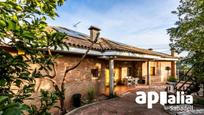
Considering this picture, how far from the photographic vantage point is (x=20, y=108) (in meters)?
1.29

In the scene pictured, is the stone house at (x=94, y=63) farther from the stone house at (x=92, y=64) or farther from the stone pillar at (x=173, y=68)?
the stone pillar at (x=173, y=68)

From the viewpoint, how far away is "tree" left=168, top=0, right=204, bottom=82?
1128cm

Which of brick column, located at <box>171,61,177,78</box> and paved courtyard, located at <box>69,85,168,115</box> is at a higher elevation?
brick column, located at <box>171,61,177,78</box>

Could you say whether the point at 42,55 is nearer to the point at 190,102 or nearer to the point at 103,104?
the point at 103,104

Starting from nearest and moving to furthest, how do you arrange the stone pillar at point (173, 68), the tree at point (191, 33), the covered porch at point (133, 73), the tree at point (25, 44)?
the tree at point (25, 44) → the tree at point (191, 33) → the covered porch at point (133, 73) → the stone pillar at point (173, 68)

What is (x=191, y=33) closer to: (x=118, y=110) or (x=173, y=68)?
(x=118, y=110)

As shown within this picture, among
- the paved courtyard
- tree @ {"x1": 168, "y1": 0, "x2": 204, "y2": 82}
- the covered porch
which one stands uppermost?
tree @ {"x1": 168, "y1": 0, "x2": 204, "y2": 82}

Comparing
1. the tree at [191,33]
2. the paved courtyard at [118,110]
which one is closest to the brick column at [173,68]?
the tree at [191,33]

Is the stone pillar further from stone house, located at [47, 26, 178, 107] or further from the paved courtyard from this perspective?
the paved courtyard

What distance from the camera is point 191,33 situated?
1175cm

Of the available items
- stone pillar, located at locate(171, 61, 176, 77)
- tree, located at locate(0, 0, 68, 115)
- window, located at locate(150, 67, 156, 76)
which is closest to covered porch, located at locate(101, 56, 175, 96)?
window, located at locate(150, 67, 156, 76)

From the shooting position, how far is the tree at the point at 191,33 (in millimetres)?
11281

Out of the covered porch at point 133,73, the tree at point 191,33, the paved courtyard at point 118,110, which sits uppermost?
the tree at point 191,33

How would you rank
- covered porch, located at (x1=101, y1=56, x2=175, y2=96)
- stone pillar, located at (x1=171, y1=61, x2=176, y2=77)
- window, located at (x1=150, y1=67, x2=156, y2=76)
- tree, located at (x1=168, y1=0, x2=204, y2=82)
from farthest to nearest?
stone pillar, located at (x1=171, y1=61, x2=176, y2=77), window, located at (x1=150, y1=67, x2=156, y2=76), covered porch, located at (x1=101, y1=56, x2=175, y2=96), tree, located at (x1=168, y1=0, x2=204, y2=82)
